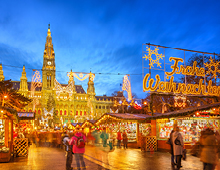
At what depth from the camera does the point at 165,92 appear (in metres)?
18.6

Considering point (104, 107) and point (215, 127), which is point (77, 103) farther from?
point (215, 127)

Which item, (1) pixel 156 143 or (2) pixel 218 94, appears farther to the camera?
(2) pixel 218 94

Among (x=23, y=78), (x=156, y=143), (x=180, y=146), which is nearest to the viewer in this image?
(x=180, y=146)

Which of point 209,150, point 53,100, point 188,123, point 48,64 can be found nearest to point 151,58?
point 188,123

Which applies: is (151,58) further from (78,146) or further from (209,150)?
(209,150)

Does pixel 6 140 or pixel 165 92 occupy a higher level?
pixel 165 92

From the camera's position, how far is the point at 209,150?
547 cm

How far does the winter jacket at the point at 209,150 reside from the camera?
5398 millimetres

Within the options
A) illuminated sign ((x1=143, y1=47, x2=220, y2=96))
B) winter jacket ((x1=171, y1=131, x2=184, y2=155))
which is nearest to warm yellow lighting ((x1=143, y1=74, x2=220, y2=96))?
illuminated sign ((x1=143, y1=47, x2=220, y2=96))

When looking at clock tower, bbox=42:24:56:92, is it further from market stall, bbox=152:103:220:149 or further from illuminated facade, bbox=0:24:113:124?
market stall, bbox=152:103:220:149

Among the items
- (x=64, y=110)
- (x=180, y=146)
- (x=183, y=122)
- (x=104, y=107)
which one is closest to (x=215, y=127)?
(x=183, y=122)

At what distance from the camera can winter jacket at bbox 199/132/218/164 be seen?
5.40m

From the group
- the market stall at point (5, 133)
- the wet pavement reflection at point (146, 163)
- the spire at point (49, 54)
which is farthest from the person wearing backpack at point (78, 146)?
the spire at point (49, 54)

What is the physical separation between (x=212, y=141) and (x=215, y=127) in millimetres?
10386
